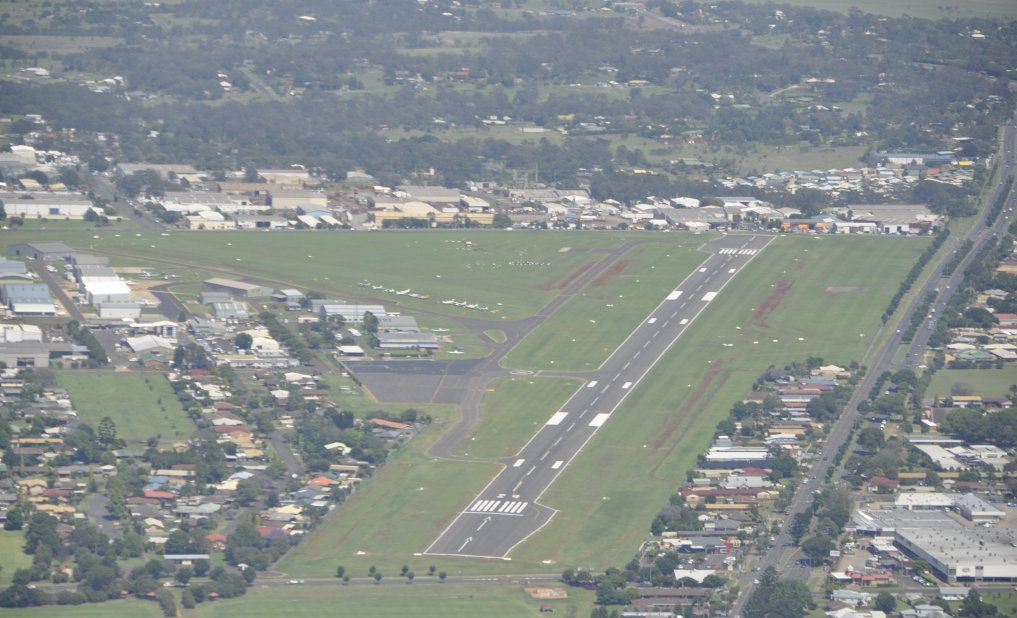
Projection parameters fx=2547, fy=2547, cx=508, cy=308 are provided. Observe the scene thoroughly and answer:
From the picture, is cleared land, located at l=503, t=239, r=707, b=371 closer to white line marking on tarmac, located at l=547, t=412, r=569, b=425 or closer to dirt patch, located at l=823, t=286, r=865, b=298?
white line marking on tarmac, located at l=547, t=412, r=569, b=425

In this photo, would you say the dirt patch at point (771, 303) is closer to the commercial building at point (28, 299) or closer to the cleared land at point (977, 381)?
the cleared land at point (977, 381)

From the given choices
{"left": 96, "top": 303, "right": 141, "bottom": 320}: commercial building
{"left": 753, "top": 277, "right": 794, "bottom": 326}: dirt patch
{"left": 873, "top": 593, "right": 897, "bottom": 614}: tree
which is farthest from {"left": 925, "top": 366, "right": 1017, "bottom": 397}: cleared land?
{"left": 96, "top": 303, "right": 141, "bottom": 320}: commercial building

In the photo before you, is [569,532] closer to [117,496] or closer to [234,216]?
[117,496]

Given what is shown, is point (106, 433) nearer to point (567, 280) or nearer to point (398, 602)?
point (398, 602)

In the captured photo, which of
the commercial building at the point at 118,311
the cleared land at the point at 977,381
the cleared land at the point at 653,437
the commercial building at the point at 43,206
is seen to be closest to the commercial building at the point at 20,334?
the commercial building at the point at 118,311

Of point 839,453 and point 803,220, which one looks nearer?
point 839,453

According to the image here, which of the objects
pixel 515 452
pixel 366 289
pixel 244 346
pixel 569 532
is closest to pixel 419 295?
pixel 366 289

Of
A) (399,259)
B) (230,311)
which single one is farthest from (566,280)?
(230,311)
